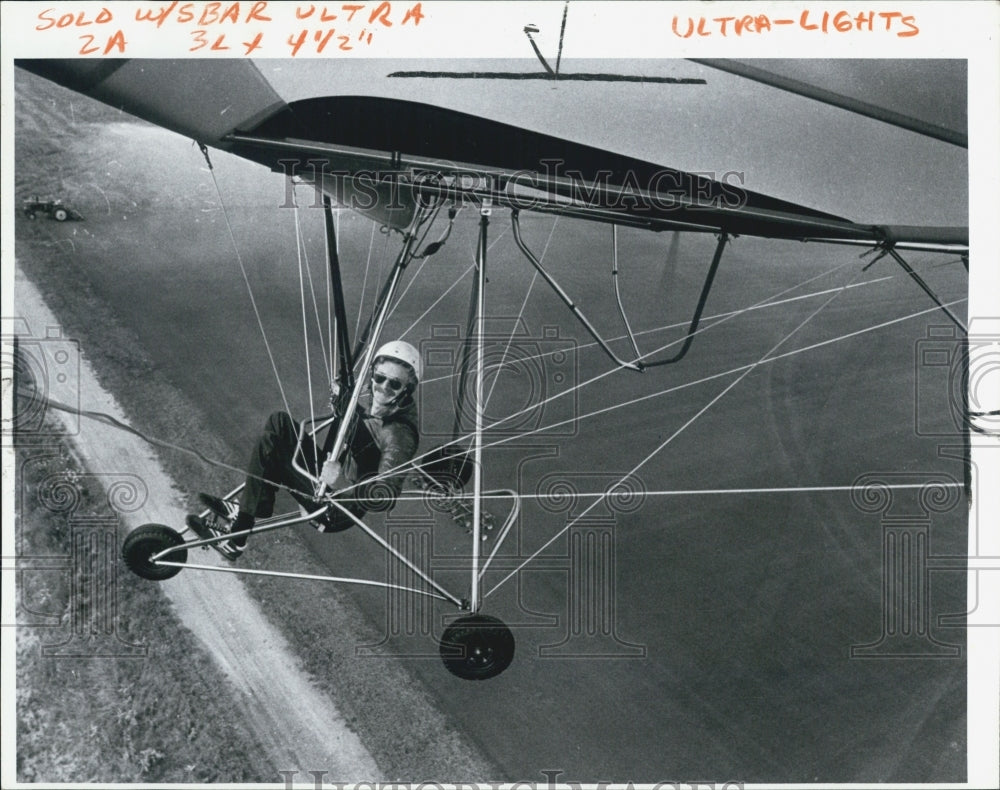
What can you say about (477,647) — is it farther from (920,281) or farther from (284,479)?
(920,281)

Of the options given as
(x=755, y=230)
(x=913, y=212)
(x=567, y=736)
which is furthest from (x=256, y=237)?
(x=913, y=212)

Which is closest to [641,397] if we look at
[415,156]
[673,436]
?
[673,436]

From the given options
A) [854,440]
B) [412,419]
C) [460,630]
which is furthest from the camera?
[854,440]

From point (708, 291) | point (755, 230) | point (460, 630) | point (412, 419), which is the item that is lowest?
point (460, 630)

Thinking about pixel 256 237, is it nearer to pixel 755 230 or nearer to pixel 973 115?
pixel 755 230

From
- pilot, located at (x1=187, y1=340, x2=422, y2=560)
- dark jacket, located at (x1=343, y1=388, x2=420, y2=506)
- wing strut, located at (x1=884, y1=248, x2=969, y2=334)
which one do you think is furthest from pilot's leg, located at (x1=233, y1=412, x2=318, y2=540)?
wing strut, located at (x1=884, y1=248, x2=969, y2=334)

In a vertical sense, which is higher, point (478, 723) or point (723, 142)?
point (723, 142)

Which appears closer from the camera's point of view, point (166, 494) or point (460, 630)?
point (460, 630)
